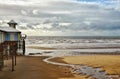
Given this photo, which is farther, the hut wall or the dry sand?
the hut wall

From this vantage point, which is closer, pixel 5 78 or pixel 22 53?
pixel 5 78

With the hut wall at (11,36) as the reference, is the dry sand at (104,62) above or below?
below

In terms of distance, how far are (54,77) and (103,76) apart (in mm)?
5408

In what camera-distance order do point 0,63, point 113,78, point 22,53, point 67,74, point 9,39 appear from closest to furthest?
point 113,78 < point 67,74 < point 0,63 < point 9,39 < point 22,53

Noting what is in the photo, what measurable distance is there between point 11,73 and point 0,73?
1.25 metres

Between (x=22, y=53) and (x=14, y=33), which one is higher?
(x=14, y=33)

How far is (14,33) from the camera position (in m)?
46.1

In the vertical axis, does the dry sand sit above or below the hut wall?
below

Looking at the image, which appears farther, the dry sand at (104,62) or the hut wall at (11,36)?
the hut wall at (11,36)

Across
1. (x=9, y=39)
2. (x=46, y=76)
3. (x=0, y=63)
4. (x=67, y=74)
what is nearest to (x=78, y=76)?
(x=67, y=74)

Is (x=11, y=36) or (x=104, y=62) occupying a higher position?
(x=11, y=36)

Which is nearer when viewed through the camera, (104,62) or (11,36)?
(104,62)

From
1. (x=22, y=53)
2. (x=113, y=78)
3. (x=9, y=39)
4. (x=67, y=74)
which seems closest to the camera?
(x=113, y=78)

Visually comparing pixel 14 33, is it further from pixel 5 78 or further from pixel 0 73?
pixel 5 78
